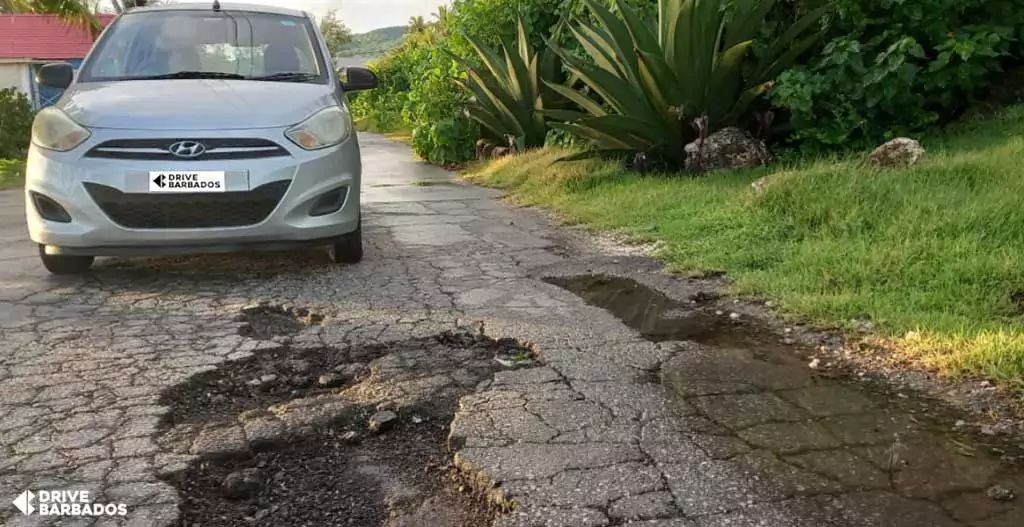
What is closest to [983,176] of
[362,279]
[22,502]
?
[362,279]

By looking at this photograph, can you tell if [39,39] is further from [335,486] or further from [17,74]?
[335,486]

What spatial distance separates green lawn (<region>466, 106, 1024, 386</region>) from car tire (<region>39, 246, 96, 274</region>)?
3.34m

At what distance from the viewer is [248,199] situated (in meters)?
4.45

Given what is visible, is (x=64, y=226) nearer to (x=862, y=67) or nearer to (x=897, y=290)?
(x=897, y=290)

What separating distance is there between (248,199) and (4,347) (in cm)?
135

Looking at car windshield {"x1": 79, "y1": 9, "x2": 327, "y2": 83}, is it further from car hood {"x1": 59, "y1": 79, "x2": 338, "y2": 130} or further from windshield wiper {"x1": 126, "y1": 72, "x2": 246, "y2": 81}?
car hood {"x1": 59, "y1": 79, "x2": 338, "y2": 130}

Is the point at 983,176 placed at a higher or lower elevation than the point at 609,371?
higher

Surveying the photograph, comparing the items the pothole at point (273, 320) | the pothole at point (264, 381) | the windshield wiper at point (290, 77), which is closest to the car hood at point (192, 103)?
the windshield wiper at point (290, 77)

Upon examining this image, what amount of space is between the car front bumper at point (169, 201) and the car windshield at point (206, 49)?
84 cm

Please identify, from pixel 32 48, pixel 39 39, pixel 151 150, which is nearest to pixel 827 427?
pixel 151 150

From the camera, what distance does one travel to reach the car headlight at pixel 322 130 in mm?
4559

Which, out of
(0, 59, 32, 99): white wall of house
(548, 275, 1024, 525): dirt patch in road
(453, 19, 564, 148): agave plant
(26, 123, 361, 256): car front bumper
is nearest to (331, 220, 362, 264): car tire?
(26, 123, 361, 256): car front bumper

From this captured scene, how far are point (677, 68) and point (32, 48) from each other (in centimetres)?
3113
